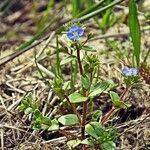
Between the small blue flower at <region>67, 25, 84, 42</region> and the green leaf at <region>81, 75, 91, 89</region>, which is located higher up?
the small blue flower at <region>67, 25, 84, 42</region>

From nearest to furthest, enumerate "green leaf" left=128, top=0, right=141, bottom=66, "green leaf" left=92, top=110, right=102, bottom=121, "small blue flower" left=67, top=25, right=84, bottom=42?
"small blue flower" left=67, top=25, right=84, bottom=42, "green leaf" left=92, top=110, right=102, bottom=121, "green leaf" left=128, top=0, right=141, bottom=66

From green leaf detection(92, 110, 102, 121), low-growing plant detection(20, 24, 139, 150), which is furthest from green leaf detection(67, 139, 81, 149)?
green leaf detection(92, 110, 102, 121)

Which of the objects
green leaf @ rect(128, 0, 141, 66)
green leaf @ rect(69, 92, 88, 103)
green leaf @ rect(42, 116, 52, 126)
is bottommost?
green leaf @ rect(42, 116, 52, 126)

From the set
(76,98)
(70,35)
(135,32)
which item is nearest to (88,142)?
(76,98)

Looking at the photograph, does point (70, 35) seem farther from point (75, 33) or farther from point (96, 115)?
point (96, 115)

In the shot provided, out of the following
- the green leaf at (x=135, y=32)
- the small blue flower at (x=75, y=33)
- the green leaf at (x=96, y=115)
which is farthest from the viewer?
the green leaf at (x=135, y=32)

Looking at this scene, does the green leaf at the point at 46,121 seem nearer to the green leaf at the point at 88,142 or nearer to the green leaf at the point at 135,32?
the green leaf at the point at 88,142

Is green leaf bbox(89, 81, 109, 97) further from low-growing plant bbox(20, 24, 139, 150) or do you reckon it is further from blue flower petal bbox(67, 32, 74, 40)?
blue flower petal bbox(67, 32, 74, 40)

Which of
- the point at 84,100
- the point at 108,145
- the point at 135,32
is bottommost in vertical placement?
the point at 108,145

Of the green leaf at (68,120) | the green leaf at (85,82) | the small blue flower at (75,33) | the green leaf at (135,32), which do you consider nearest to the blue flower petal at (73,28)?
the small blue flower at (75,33)
